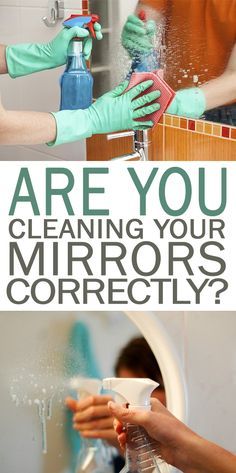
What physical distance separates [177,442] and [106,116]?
72cm

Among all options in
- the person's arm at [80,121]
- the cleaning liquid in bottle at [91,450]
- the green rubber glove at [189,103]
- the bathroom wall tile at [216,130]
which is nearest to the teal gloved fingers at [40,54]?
the person's arm at [80,121]

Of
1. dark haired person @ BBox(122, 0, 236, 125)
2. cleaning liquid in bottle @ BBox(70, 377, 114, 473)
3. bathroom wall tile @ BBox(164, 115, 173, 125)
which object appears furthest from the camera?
cleaning liquid in bottle @ BBox(70, 377, 114, 473)

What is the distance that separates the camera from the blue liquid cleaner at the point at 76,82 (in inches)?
65.3

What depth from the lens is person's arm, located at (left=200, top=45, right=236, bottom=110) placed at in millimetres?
1533

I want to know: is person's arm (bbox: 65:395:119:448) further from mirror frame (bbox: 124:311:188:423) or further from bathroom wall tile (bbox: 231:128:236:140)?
bathroom wall tile (bbox: 231:128:236:140)

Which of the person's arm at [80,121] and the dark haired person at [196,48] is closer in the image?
the dark haired person at [196,48]

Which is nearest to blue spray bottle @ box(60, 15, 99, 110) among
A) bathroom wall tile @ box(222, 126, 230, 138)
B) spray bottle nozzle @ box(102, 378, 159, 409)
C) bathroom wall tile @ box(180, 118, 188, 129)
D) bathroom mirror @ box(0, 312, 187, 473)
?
bathroom wall tile @ box(180, 118, 188, 129)

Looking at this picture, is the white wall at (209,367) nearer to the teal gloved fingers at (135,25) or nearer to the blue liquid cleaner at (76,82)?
the blue liquid cleaner at (76,82)

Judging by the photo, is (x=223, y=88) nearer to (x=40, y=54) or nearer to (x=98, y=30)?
(x=98, y=30)

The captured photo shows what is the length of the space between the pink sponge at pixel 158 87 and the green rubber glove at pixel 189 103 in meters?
0.01

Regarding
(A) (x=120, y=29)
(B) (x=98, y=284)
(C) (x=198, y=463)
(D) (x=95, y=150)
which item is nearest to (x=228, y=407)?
(C) (x=198, y=463)

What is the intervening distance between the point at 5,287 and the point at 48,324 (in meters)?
0.13

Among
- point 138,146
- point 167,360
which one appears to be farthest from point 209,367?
point 138,146

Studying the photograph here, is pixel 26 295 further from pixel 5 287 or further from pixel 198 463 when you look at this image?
pixel 198 463
